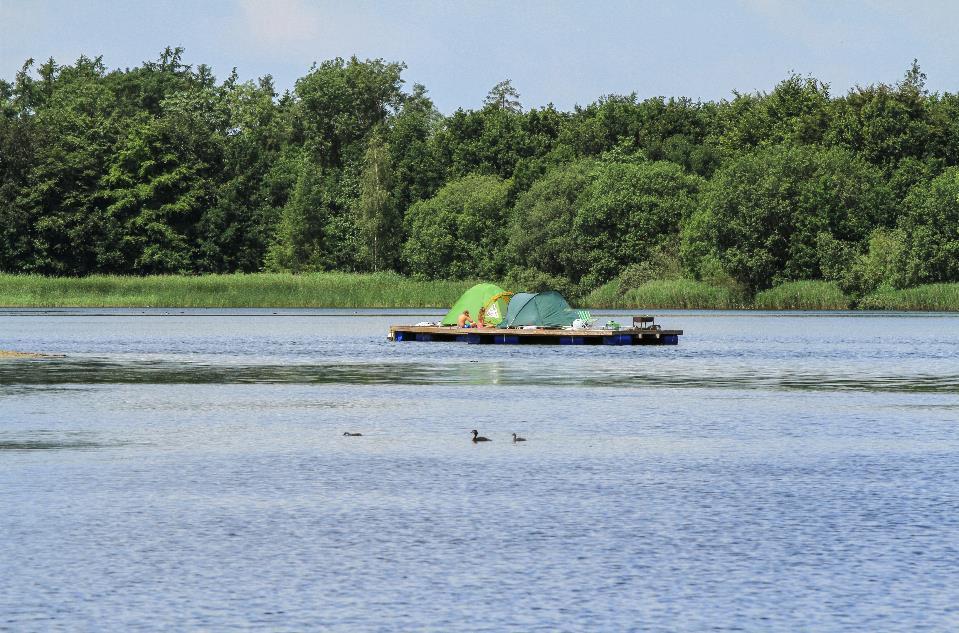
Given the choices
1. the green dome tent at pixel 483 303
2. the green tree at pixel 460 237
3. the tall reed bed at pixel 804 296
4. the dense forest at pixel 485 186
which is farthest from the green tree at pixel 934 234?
the green dome tent at pixel 483 303

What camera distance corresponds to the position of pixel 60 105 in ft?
564

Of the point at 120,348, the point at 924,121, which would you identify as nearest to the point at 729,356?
the point at 120,348

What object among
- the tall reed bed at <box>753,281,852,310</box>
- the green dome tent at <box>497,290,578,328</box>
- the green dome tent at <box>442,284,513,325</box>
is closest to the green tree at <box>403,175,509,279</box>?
the tall reed bed at <box>753,281,852,310</box>

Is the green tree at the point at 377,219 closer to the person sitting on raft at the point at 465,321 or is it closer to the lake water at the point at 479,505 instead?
the person sitting on raft at the point at 465,321

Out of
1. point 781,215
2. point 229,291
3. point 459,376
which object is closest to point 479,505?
point 459,376

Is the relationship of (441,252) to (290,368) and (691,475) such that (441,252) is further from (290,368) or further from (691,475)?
(691,475)

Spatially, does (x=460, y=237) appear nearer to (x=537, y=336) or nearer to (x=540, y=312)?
(x=540, y=312)

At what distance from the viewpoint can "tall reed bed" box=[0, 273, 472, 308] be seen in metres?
133

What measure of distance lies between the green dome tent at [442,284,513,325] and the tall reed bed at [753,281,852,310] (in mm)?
48323

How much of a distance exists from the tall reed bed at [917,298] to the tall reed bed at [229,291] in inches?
1461

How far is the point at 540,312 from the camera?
8144 centimetres

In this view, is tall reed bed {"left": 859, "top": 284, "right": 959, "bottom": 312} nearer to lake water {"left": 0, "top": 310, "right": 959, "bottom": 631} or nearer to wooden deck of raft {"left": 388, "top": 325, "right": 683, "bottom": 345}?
wooden deck of raft {"left": 388, "top": 325, "right": 683, "bottom": 345}

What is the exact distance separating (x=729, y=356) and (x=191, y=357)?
2270 cm

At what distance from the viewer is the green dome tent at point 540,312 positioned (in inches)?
3194
